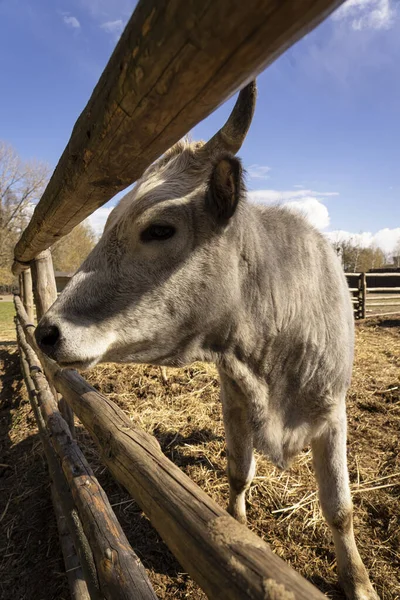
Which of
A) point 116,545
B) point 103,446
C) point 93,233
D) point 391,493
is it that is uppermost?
point 93,233

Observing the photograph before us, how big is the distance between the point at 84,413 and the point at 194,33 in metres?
1.96

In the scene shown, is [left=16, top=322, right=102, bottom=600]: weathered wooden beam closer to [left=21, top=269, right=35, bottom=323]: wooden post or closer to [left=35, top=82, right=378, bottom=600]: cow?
[left=35, top=82, right=378, bottom=600]: cow

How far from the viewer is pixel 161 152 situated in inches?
47.6

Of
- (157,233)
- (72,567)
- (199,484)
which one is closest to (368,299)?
(199,484)

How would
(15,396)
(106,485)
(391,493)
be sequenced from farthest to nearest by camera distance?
(15,396) < (106,485) < (391,493)

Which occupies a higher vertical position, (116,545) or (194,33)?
(194,33)

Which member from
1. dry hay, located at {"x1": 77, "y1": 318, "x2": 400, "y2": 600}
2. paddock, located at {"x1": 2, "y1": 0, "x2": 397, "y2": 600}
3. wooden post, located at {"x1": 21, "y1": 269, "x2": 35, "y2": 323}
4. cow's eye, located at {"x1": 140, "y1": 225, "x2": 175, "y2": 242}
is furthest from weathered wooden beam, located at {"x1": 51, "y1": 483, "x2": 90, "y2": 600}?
wooden post, located at {"x1": 21, "y1": 269, "x2": 35, "y2": 323}

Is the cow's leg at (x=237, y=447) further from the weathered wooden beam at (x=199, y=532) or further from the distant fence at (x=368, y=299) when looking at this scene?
the distant fence at (x=368, y=299)

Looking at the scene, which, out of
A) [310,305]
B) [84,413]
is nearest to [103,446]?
[84,413]

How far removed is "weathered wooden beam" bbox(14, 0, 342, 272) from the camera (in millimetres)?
663

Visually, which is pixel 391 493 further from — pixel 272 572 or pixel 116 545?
pixel 272 572

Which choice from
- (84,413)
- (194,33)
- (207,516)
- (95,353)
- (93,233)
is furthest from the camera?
(93,233)

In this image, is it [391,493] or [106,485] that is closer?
[391,493]

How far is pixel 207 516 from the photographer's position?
1010 millimetres
